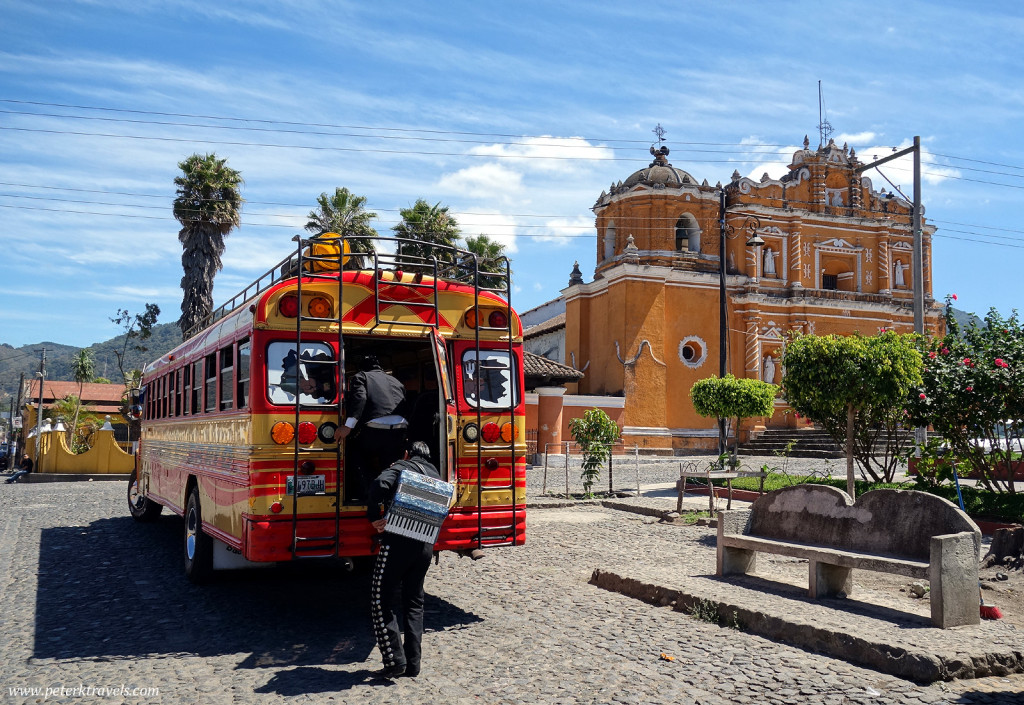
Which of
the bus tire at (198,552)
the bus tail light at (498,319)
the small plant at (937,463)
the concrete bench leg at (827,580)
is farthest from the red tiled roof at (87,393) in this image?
the concrete bench leg at (827,580)

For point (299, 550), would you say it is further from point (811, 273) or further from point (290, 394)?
point (811, 273)

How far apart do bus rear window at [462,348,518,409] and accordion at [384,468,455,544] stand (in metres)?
1.71

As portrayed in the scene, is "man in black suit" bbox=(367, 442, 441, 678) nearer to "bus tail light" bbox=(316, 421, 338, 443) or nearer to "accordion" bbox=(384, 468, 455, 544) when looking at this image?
"accordion" bbox=(384, 468, 455, 544)

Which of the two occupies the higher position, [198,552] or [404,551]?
[404,551]

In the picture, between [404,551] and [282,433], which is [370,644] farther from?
[282,433]

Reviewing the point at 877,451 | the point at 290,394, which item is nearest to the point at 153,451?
the point at 290,394

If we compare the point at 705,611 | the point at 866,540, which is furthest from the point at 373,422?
the point at 866,540

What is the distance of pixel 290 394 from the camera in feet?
23.2

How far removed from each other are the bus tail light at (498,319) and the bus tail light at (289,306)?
1816 millimetres

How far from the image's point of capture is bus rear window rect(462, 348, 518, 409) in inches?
303

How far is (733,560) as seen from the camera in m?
8.80

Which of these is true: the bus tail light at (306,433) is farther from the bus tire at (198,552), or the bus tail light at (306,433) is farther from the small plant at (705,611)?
the small plant at (705,611)

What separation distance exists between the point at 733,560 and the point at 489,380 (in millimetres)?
3333

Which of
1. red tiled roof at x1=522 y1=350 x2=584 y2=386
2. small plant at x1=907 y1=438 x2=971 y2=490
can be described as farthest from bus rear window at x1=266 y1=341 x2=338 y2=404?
red tiled roof at x1=522 y1=350 x2=584 y2=386
